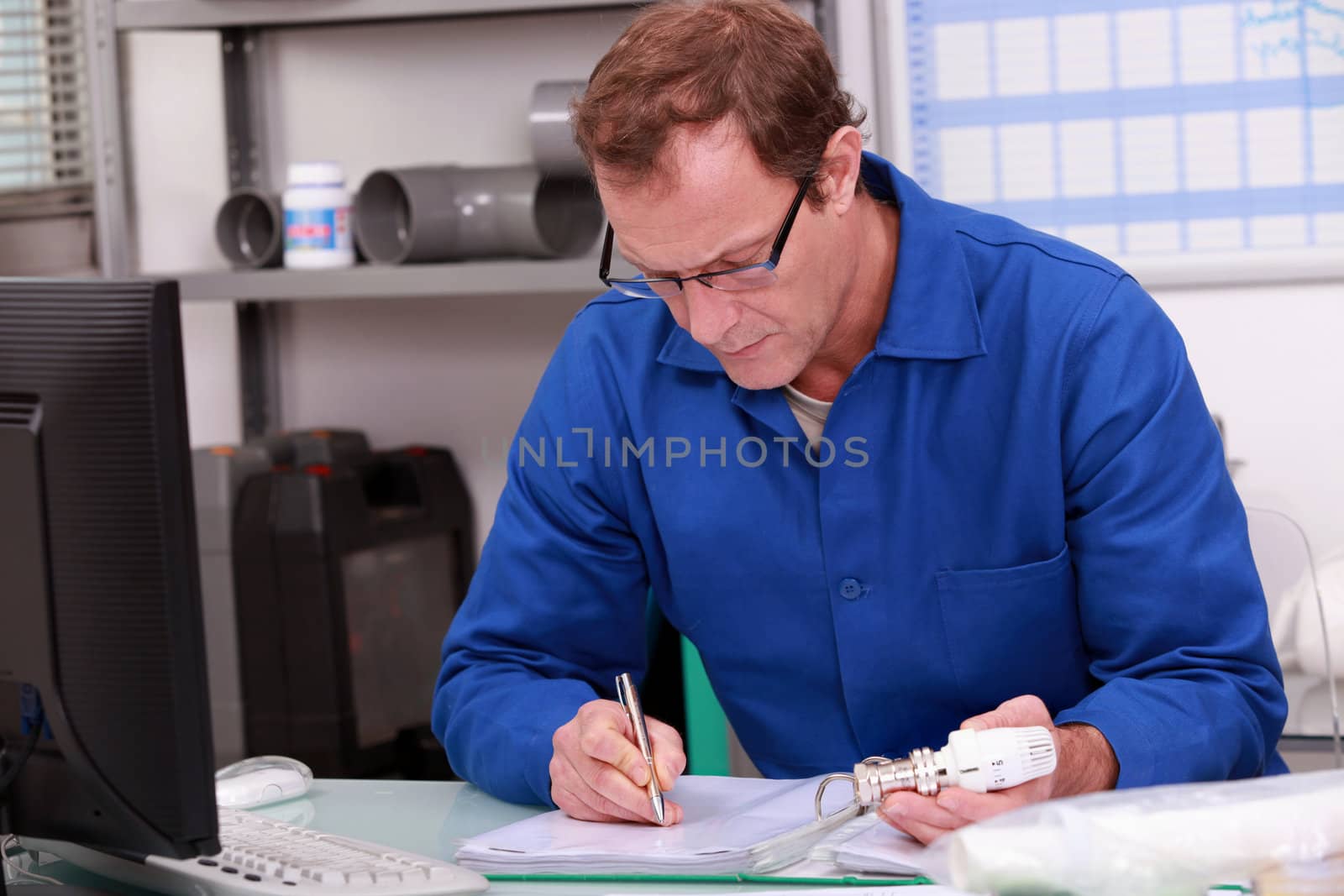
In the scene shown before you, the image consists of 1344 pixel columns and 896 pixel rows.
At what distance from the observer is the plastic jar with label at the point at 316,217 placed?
7.47ft

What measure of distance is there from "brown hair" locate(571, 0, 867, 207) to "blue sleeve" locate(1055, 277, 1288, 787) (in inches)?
11.0

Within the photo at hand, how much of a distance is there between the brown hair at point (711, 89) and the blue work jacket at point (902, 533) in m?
0.17

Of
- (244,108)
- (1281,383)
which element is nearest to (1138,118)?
(1281,383)

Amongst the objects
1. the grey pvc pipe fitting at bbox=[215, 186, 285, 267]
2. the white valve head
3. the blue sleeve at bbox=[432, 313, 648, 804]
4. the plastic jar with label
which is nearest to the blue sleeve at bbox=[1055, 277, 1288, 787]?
the white valve head

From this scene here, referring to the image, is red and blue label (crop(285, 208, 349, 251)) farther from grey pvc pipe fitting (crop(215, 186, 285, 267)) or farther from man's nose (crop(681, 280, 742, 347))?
man's nose (crop(681, 280, 742, 347))

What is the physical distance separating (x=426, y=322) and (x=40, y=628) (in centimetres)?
182

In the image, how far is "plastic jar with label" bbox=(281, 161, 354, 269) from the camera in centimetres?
228

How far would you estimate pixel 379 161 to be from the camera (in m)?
2.59

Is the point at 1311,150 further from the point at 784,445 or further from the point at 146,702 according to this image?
the point at 146,702

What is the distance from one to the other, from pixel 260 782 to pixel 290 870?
266mm

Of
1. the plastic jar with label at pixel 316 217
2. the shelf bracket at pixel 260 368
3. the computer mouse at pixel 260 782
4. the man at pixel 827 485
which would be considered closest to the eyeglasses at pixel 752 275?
the man at pixel 827 485

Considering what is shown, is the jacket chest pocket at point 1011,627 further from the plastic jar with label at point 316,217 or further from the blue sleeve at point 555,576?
the plastic jar with label at point 316,217

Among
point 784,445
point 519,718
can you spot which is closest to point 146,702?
point 519,718

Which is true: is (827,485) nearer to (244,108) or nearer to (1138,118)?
(1138,118)
